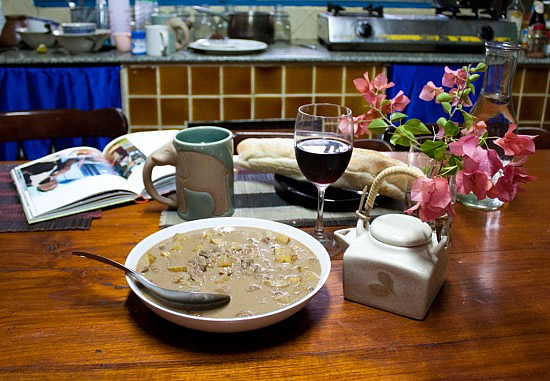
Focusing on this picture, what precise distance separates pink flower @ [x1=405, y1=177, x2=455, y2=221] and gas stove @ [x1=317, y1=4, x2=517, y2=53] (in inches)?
85.6

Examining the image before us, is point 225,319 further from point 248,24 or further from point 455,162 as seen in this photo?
point 248,24

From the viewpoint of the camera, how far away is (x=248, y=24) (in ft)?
9.48

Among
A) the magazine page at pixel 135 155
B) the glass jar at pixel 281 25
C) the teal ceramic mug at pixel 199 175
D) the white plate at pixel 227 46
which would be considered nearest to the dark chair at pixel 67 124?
the magazine page at pixel 135 155

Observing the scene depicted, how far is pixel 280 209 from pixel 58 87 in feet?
5.95

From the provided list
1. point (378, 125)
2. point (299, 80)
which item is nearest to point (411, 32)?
point (299, 80)

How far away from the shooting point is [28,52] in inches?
105

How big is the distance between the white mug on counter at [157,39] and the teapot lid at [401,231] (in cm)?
202

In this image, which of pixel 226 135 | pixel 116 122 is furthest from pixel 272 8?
pixel 226 135

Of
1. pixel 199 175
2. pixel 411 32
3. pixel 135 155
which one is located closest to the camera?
pixel 199 175

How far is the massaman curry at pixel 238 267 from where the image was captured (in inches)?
28.5

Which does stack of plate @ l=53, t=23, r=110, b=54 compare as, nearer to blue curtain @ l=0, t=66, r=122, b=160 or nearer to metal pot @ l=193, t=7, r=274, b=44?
blue curtain @ l=0, t=66, r=122, b=160

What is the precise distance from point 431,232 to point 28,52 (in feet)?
8.01


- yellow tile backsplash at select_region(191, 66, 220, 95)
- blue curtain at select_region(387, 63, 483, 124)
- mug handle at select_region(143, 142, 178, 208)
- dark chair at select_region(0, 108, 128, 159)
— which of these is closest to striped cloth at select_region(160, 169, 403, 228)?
mug handle at select_region(143, 142, 178, 208)

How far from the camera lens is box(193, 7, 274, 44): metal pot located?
289 centimetres
